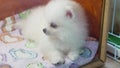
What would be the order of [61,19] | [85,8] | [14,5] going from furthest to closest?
1. [14,5]
2. [85,8]
3. [61,19]

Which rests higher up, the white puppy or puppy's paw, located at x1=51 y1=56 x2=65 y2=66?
the white puppy

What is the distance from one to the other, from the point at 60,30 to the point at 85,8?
36 cm

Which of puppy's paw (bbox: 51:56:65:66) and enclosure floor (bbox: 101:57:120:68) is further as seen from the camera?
enclosure floor (bbox: 101:57:120:68)

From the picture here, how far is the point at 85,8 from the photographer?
1.67m

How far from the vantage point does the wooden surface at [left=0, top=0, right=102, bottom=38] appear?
5.29 feet

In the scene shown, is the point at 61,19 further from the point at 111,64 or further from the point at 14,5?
the point at 14,5

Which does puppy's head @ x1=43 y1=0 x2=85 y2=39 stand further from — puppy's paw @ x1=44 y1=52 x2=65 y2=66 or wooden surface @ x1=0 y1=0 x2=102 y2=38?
wooden surface @ x1=0 y1=0 x2=102 y2=38

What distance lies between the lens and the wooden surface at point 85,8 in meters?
1.61

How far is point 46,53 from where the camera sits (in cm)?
147

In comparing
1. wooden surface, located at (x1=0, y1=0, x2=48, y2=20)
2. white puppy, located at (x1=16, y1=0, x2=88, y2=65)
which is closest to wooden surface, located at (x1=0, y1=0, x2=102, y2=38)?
wooden surface, located at (x1=0, y1=0, x2=48, y2=20)

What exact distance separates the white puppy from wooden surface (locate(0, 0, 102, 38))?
133mm

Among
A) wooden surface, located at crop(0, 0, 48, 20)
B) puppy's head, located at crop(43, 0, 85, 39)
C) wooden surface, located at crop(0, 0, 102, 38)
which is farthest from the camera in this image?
wooden surface, located at crop(0, 0, 48, 20)

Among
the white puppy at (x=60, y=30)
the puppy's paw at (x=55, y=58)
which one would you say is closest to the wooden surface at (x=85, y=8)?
the white puppy at (x=60, y=30)

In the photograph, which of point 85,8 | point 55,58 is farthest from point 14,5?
point 55,58
